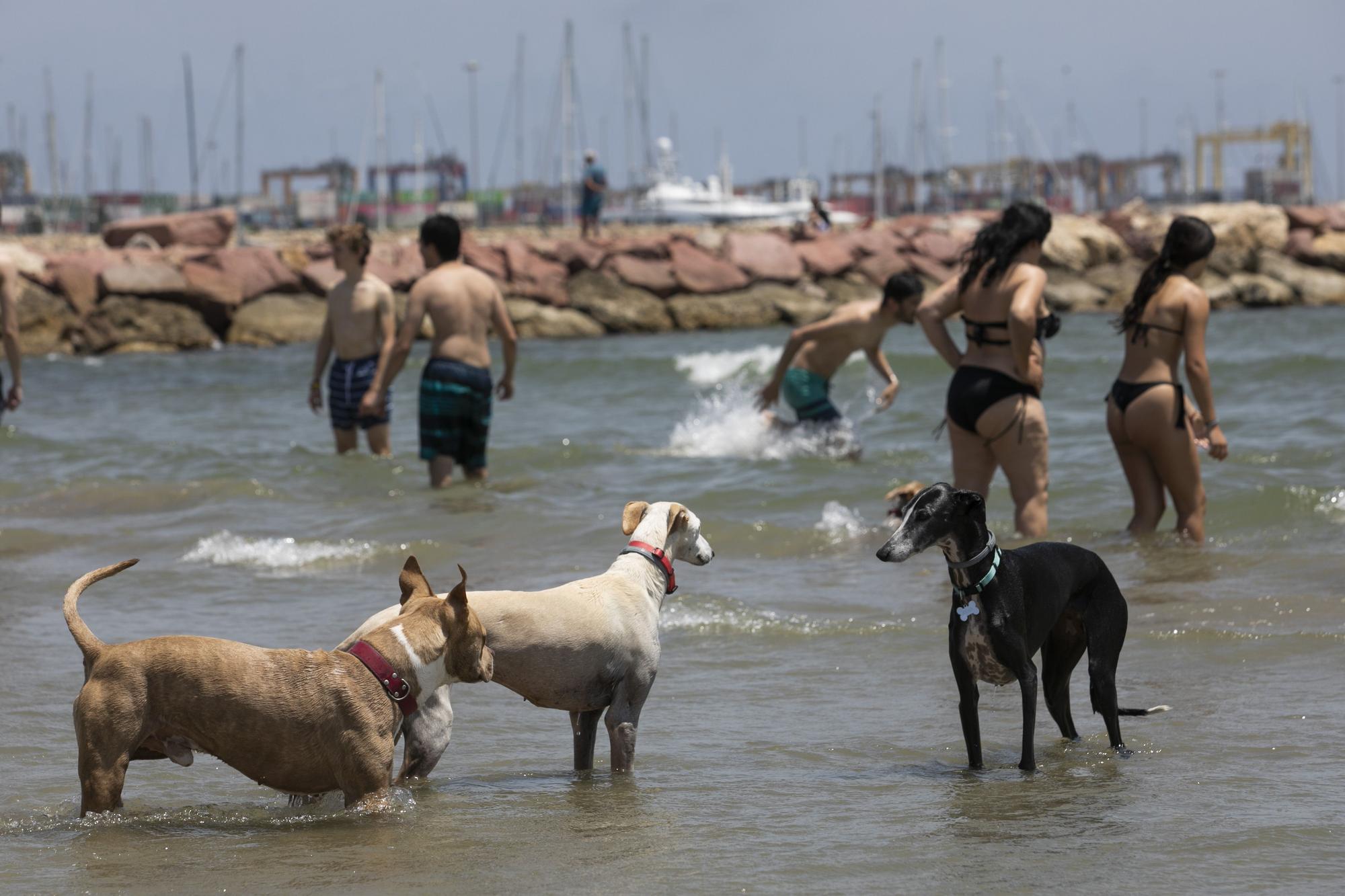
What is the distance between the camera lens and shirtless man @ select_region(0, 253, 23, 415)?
1066 cm

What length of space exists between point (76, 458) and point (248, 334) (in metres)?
15.5

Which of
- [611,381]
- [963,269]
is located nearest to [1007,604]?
[963,269]

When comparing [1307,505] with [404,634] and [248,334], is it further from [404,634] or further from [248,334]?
[248,334]

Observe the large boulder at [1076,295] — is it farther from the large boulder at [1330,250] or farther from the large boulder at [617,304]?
the large boulder at [617,304]

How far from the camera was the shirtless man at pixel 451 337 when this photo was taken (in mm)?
10055

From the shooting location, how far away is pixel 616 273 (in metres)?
34.8

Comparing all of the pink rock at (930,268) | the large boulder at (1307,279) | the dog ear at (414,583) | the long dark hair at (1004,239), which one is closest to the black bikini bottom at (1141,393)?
the long dark hair at (1004,239)

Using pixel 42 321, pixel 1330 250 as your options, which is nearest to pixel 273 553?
pixel 42 321

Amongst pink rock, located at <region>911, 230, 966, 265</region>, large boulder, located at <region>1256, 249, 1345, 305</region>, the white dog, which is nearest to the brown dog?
the white dog

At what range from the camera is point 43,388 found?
73.8 ft

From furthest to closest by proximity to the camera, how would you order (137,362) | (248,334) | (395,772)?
(248,334) < (137,362) < (395,772)

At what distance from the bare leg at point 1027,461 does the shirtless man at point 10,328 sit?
21.9 ft

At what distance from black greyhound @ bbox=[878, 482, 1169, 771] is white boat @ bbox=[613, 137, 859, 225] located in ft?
188

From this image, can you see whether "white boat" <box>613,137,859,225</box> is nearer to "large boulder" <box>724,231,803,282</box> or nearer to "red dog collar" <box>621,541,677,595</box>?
"large boulder" <box>724,231,803,282</box>
